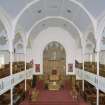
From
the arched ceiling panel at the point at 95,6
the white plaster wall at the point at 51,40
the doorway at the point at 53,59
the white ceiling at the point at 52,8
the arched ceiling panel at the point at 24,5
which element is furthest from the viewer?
the doorway at the point at 53,59

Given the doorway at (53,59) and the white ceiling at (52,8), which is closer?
the white ceiling at (52,8)

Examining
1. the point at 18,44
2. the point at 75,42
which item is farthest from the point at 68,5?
the point at 75,42

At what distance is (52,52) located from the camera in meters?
29.8

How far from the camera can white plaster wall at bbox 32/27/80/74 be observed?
28.9 meters

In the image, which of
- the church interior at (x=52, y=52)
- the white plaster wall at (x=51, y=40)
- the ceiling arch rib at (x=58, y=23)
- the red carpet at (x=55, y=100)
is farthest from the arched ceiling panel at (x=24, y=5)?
the white plaster wall at (x=51, y=40)

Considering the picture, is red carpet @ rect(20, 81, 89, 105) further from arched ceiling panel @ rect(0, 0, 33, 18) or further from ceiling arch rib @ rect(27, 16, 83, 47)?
arched ceiling panel @ rect(0, 0, 33, 18)

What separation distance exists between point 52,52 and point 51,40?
1.63 metres

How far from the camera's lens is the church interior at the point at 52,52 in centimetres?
1529

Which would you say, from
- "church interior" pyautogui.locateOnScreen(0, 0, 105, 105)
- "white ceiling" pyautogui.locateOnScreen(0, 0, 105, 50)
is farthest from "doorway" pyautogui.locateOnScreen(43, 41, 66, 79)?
"white ceiling" pyautogui.locateOnScreen(0, 0, 105, 50)

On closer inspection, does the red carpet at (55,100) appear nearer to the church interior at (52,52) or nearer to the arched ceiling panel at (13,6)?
the church interior at (52,52)

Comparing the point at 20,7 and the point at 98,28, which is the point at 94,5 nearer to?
the point at 98,28

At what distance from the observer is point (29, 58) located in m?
28.0

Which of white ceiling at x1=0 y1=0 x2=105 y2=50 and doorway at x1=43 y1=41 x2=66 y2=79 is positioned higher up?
white ceiling at x1=0 y1=0 x2=105 y2=50

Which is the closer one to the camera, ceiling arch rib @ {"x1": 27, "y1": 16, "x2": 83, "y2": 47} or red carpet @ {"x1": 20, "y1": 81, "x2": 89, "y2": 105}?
red carpet @ {"x1": 20, "y1": 81, "x2": 89, "y2": 105}
